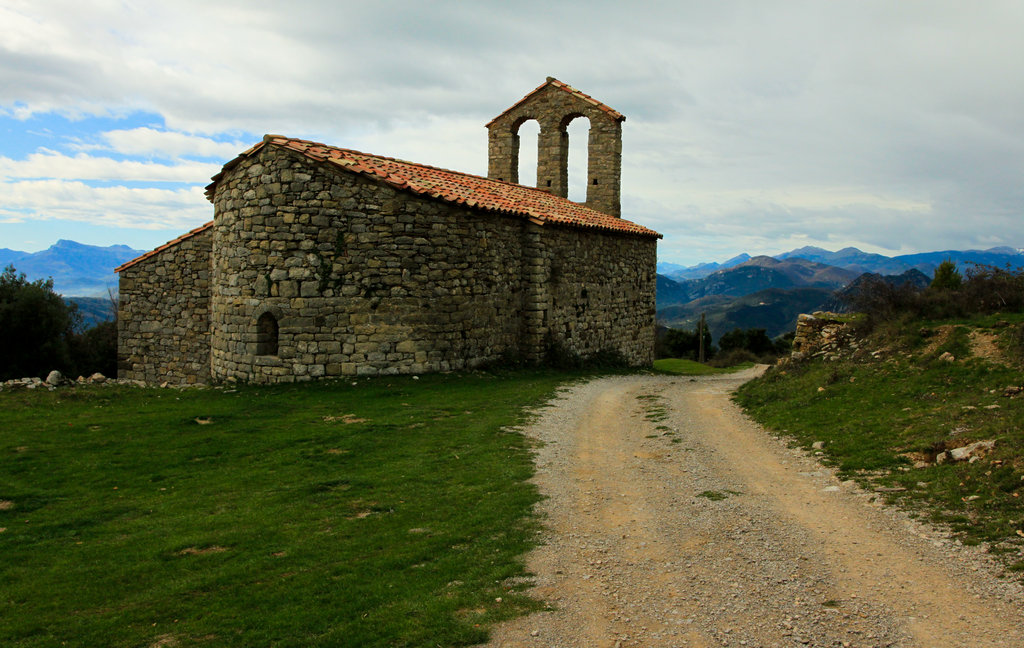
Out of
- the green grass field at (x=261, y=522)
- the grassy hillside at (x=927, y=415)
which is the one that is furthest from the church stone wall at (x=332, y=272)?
the grassy hillside at (x=927, y=415)

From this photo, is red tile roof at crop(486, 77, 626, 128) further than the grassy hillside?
Yes

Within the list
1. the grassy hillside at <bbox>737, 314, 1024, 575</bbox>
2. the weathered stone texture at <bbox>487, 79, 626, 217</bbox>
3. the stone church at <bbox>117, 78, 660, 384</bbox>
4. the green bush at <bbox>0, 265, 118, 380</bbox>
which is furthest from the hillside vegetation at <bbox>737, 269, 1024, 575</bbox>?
the green bush at <bbox>0, 265, 118, 380</bbox>

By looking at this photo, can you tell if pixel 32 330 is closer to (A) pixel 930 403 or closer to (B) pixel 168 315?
(B) pixel 168 315

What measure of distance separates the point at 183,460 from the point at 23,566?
3.53 m

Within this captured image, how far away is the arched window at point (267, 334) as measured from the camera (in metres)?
15.0

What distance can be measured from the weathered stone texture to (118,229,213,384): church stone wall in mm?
10869

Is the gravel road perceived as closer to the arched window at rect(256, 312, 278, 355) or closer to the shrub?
the shrub

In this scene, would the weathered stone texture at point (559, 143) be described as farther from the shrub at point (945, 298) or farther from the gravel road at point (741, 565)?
the gravel road at point (741, 565)

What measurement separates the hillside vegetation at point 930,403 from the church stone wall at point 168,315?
49.3ft

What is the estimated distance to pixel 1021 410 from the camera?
808 cm

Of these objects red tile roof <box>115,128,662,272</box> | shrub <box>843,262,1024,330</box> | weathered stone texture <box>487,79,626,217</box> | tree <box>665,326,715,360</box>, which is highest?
weathered stone texture <box>487,79,626,217</box>

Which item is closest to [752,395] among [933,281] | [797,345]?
[797,345]

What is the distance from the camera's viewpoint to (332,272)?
1459 centimetres

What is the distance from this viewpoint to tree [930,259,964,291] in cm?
1582
